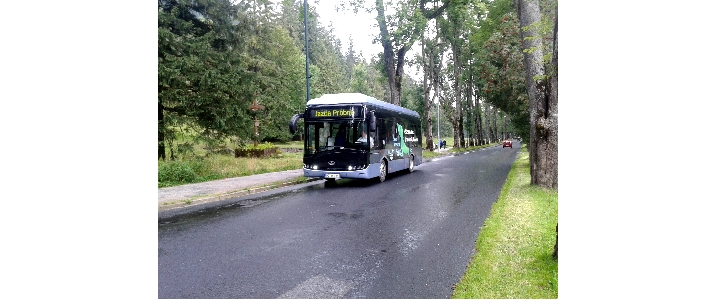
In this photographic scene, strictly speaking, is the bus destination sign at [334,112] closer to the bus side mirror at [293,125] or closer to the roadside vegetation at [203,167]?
the bus side mirror at [293,125]

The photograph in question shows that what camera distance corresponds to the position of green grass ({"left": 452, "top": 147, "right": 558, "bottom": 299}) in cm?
417

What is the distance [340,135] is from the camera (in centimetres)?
1436

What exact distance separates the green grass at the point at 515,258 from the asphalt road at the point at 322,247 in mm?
214

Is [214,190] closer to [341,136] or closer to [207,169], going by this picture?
[207,169]

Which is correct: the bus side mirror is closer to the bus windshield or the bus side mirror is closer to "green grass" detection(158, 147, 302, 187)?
the bus windshield

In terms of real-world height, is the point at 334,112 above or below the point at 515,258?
above

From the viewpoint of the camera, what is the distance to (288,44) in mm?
48750

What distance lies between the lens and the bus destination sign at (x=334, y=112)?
46.6 ft

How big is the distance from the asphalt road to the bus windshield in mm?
3492

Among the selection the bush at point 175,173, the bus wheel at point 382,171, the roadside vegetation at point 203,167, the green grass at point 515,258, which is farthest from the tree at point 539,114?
the bush at point 175,173

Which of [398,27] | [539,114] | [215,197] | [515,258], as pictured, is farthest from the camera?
[398,27]

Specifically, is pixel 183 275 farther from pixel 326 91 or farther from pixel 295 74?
pixel 326 91

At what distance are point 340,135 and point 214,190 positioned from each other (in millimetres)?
4305

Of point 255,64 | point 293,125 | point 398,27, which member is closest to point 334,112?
point 293,125
